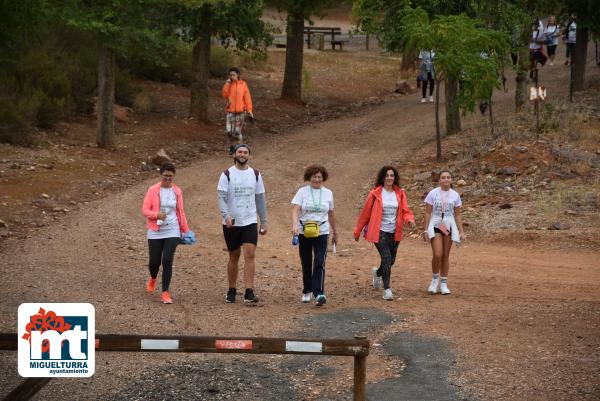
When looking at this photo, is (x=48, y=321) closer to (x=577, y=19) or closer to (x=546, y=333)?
(x=546, y=333)

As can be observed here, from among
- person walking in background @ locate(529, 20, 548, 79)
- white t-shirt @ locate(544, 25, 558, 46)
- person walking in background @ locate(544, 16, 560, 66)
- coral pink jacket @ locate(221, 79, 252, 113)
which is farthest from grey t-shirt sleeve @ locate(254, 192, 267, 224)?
white t-shirt @ locate(544, 25, 558, 46)

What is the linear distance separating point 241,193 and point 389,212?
184cm

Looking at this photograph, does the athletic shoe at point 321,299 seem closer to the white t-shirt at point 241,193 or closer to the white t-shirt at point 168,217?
the white t-shirt at point 241,193

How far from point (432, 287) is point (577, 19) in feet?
55.9

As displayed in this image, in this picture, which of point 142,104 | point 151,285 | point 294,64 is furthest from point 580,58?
point 151,285

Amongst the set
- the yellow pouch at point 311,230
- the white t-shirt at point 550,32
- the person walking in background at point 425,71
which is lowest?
the yellow pouch at point 311,230

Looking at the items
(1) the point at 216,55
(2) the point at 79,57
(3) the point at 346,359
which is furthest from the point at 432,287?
(1) the point at 216,55

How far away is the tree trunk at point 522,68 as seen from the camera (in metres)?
25.9

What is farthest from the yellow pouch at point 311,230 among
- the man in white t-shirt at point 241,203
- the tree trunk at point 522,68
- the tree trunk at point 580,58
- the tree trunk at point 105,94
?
the tree trunk at point 580,58

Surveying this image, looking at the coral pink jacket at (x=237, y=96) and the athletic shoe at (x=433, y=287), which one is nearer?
the athletic shoe at (x=433, y=287)

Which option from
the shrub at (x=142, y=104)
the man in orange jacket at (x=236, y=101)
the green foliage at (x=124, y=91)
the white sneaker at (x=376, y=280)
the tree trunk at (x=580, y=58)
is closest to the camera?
the white sneaker at (x=376, y=280)

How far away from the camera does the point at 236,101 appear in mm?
22609

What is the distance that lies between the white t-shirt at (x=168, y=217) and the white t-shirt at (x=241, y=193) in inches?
24.5

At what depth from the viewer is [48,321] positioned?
7914 mm
